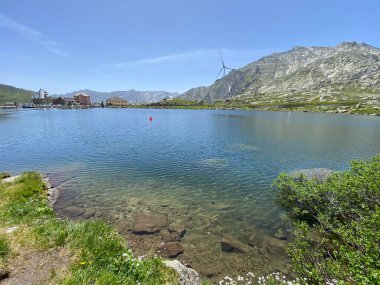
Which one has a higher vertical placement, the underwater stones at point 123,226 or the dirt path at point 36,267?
the dirt path at point 36,267

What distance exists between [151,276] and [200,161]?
108ft

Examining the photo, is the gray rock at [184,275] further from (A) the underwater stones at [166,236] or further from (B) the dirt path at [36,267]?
(A) the underwater stones at [166,236]

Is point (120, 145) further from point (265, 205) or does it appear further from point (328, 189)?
point (328, 189)

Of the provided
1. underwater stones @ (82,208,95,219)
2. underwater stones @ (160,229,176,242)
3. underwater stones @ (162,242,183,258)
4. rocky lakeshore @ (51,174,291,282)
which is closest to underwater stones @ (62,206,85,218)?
rocky lakeshore @ (51,174,291,282)

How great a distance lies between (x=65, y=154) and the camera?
49.1 m

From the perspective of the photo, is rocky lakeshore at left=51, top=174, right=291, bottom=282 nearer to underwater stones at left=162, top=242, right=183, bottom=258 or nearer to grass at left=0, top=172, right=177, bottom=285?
underwater stones at left=162, top=242, right=183, bottom=258

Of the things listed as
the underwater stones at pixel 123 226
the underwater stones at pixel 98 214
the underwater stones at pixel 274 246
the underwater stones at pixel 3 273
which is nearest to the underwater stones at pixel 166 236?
the underwater stones at pixel 123 226

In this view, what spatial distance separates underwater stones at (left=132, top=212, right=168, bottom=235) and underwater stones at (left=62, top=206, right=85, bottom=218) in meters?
6.46

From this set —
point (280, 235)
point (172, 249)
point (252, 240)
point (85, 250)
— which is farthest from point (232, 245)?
point (85, 250)

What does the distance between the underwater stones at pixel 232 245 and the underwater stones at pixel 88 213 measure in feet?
45.5

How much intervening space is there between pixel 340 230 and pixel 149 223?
15879 millimetres

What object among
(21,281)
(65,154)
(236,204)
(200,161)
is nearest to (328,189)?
(236,204)

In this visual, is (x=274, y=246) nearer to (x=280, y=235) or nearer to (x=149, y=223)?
(x=280, y=235)

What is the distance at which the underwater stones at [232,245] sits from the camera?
18.1 m
